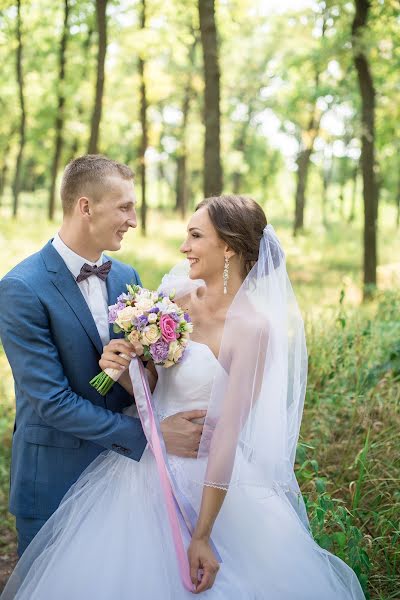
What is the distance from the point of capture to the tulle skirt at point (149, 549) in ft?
9.09

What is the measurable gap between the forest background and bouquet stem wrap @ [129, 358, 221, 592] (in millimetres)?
833

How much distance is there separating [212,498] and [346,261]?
15.5 m

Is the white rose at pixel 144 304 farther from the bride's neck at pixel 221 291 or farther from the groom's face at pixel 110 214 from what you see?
the bride's neck at pixel 221 291

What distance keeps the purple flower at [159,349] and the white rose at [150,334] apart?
3cm

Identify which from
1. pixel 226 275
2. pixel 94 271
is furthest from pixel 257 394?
pixel 94 271

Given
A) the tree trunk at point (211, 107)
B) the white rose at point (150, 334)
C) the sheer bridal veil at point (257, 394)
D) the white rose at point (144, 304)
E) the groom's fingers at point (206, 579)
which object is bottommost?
the groom's fingers at point (206, 579)

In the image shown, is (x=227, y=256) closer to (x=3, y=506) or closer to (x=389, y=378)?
(x=389, y=378)

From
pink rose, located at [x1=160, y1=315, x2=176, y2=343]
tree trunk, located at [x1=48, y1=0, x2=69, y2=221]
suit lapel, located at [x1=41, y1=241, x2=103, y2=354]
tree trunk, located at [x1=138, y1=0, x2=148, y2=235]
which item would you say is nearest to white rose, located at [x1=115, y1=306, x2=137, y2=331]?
pink rose, located at [x1=160, y1=315, x2=176, y2=343]

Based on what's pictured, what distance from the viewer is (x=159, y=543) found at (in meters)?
2.87

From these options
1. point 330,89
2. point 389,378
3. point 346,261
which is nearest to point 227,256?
point 389,378

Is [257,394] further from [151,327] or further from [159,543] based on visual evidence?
[159,543]

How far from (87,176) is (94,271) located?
48 centimetres

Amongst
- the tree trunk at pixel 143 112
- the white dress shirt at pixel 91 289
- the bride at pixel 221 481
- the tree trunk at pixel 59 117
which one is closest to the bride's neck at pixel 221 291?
the bride at pixel 221 481

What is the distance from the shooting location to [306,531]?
3.20 meters
